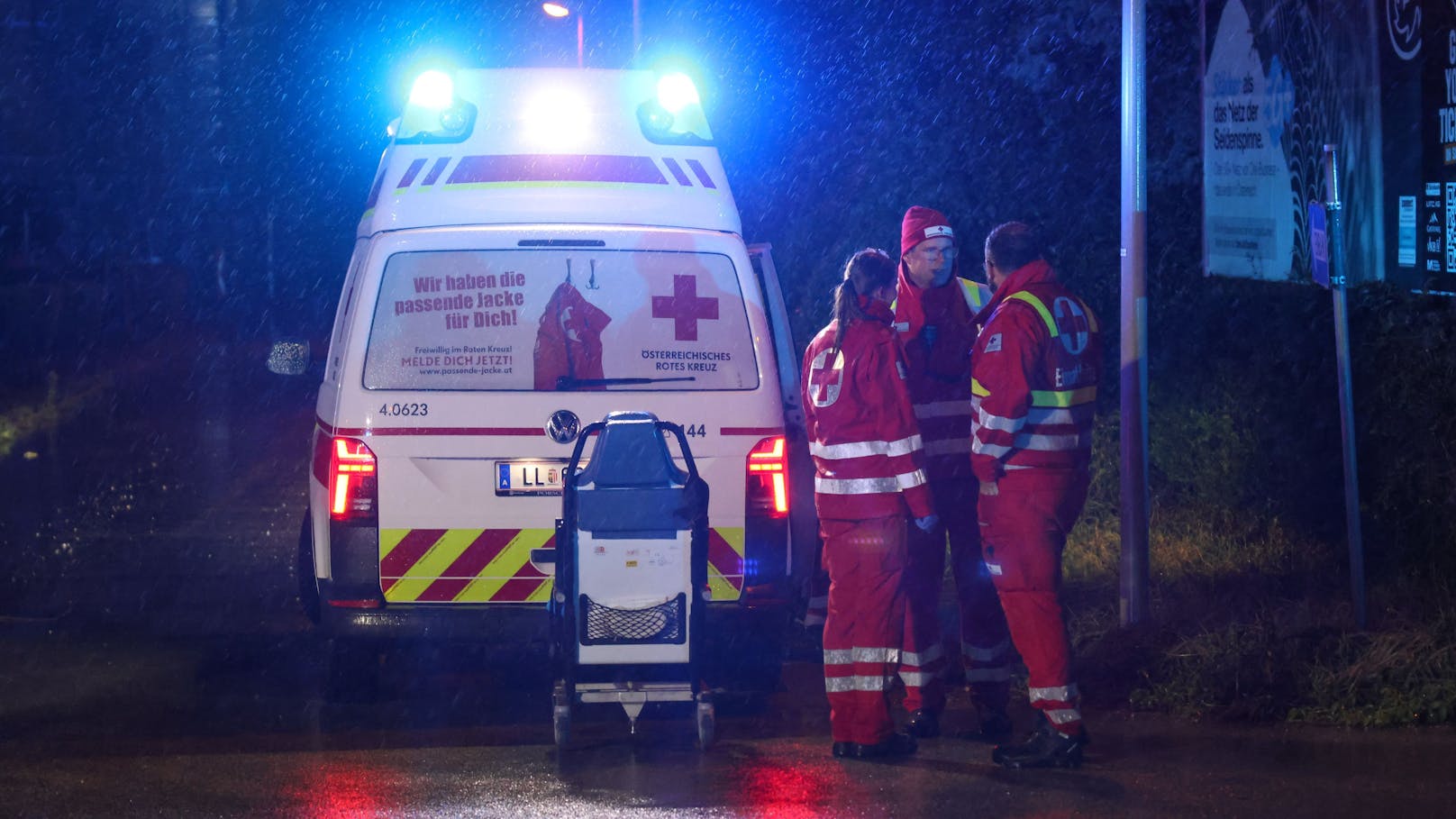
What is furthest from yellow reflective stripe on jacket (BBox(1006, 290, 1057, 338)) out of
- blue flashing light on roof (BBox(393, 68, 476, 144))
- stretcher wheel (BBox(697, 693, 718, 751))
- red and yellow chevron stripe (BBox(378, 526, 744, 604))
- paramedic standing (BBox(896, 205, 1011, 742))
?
blue flashing light on roof (BBox(393, 68, 476, 144))

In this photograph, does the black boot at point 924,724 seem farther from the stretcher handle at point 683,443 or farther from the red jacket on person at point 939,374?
the stretcher handle at point 683,443

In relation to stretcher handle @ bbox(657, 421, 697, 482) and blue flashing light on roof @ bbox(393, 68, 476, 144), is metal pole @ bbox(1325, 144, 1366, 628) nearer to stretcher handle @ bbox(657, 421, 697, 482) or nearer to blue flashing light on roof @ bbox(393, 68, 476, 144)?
stretcher handle @ bbox(657, 421, 697, 482)

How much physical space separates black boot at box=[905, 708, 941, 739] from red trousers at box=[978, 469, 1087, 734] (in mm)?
528

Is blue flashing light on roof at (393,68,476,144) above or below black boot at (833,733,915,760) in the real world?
above

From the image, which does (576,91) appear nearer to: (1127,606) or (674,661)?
(674,661)

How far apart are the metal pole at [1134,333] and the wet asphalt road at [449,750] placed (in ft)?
3.40

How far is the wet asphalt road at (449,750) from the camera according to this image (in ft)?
18.6

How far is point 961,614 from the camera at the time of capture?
6785 millimetres

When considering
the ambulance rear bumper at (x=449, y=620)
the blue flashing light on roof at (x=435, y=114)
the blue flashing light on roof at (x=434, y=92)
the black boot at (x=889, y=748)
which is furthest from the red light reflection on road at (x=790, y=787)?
the blue flashing light on roof at (x=434, y=92)

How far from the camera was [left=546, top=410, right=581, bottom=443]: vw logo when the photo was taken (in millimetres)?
6594

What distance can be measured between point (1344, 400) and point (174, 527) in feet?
25.6

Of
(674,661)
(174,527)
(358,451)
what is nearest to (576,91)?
(358,451)

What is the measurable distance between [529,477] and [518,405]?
273 mm

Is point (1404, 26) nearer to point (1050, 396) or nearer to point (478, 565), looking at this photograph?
point (1050, 396)
